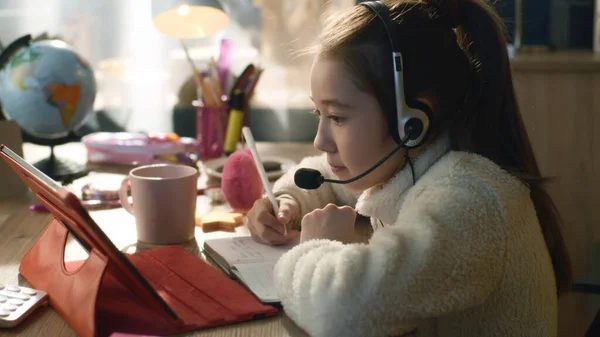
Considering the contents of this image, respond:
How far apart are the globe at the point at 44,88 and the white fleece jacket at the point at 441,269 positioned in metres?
0.80

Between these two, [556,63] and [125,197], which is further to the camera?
[556,63]

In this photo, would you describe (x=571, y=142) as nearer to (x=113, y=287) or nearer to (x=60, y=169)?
(x=60, y=169)

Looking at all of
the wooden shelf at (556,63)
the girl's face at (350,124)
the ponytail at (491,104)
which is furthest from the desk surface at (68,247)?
the wooden shelf at (556,63)

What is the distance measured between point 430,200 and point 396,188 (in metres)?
0.14

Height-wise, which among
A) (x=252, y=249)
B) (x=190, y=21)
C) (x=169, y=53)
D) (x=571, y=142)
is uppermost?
(x=190, y=21)

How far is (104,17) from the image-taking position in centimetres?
198

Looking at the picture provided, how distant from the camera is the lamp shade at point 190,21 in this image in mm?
1704

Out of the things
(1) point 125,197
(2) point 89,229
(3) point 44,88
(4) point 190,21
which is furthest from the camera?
(4) point 190,21

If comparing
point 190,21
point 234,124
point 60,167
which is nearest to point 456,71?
point 234,124

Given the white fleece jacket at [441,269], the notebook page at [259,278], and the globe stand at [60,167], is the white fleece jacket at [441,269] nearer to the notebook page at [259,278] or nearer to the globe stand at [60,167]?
the notebook page at [259,278]

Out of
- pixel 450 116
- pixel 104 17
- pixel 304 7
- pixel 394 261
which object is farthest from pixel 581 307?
pixel 104 17

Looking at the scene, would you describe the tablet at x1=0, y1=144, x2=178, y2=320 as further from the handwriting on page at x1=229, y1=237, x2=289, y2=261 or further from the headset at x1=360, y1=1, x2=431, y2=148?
the headset at x1=360, y1=1, x2=431, y2=148

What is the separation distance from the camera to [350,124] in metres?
0.80

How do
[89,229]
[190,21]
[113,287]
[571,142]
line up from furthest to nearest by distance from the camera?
[571,142] < [190,21] < [113,287] < [89,229]
